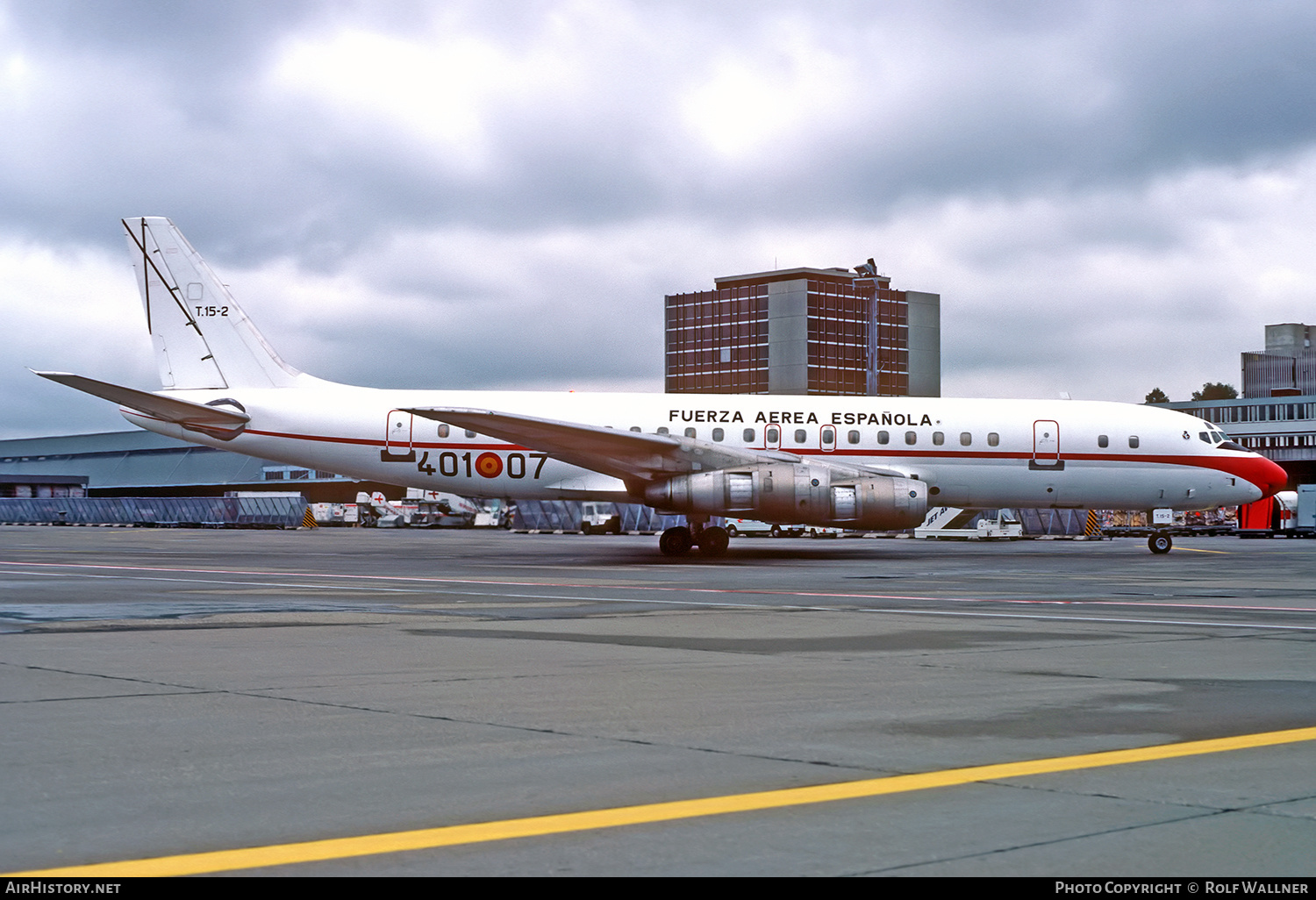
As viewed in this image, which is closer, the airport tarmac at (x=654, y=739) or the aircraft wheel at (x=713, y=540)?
the airport tarmac at (x=654, y=739)

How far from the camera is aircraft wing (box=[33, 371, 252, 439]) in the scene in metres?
30.4

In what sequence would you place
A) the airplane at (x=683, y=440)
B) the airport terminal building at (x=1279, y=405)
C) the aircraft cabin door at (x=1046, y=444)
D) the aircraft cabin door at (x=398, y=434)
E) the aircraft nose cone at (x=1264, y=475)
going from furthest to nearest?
the airport terminal building at (x=1279, y=405) → the aircraft nose cone at (x=1264, y=475) → the aircraft cabin door at (x=1046, y=444) → the aircraft cabin door at (x=398, y=434) → the airplane at (x=683, y=440)

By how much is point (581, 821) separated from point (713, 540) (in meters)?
26.5

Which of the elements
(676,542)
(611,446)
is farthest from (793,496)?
(611,446)

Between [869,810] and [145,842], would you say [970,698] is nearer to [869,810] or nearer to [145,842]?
[869,810]

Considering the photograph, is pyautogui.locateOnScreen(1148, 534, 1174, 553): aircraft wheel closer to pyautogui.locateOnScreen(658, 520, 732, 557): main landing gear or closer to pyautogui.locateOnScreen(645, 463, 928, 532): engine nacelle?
pyautogui.locateOnScreen(645, 463, 928, 532): engine nacelle

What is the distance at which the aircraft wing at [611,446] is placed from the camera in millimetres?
27312

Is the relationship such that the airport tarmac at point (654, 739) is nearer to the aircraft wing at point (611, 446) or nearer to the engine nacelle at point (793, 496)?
the aircraft wing at point (611, 446)

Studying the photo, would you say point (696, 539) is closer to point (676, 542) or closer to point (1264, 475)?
point (676, 542)

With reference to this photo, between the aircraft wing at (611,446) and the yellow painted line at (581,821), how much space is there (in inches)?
851

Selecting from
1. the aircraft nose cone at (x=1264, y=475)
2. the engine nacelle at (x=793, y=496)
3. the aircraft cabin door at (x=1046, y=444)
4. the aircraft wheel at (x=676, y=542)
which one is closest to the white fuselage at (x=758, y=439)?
the aircraft cabin door at (x=1046, y=444)

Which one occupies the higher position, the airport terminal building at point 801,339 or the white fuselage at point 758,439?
the airport terminal building at point 801,339

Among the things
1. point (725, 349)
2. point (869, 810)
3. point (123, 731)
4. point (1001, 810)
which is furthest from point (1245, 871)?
point (725, 349)
